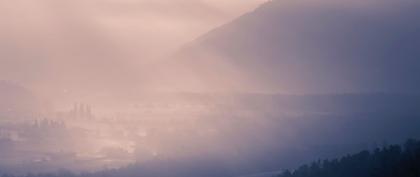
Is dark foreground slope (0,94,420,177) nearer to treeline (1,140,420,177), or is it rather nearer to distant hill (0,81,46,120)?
distant hill (0,81,46,120)

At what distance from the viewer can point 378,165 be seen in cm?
3161

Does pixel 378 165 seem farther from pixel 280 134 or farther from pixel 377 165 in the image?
pixel 280 134

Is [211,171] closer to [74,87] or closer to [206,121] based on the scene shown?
[206,121]

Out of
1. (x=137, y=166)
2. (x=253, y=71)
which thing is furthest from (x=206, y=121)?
(x=253, y=71)

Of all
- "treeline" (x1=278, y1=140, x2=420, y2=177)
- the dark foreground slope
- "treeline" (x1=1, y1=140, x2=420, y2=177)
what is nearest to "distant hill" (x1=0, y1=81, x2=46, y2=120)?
the dark foreground slope

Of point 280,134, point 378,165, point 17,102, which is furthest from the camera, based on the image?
point 17,102

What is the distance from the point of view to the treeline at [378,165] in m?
29.4

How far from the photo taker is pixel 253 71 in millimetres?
99438

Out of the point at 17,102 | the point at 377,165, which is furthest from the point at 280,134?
the point at 17,102

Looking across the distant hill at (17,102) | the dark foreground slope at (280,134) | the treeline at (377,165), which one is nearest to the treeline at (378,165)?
the treeline at (377,165)

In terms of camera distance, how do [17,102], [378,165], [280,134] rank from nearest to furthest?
[378,165]
[280,134]
[17,102]

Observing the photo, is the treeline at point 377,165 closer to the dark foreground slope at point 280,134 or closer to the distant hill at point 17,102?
the dark foreground slope at point 280,134

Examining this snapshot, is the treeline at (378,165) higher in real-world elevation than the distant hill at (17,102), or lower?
lower

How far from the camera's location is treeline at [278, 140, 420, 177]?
29.4 m
